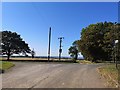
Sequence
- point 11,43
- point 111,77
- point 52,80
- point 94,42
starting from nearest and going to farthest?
point 52,80 → point 111,77 → point 94,42 → point 11,43

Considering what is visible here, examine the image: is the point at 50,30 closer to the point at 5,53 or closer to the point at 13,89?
the point at 5,53

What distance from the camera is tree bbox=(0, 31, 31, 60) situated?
69.8m

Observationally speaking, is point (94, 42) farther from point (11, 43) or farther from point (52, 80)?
point (52, 80)

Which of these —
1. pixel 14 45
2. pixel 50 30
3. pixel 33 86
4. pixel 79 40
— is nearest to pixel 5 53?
pixel 14 45

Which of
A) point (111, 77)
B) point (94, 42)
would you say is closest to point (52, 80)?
point (111, 77)

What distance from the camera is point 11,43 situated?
232 feet

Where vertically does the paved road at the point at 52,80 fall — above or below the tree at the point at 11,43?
below

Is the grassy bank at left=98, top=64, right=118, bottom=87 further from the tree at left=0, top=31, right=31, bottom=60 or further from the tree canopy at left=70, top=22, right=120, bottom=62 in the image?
the tree at left=0, top=31, right=31, bottom=60

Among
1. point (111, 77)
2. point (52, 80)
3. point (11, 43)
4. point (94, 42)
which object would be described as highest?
point (11, 43)

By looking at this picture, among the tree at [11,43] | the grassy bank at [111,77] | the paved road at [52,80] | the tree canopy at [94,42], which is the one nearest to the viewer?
the paved road at [52,80]

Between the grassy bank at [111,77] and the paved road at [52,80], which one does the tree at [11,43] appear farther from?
the grassy bank at [111,77]

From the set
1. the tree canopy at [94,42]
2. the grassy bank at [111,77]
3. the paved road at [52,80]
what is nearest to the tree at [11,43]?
the tree canopy at [94,42]

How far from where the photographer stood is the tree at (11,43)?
229 ft

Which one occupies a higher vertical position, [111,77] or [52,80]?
[111,77]
